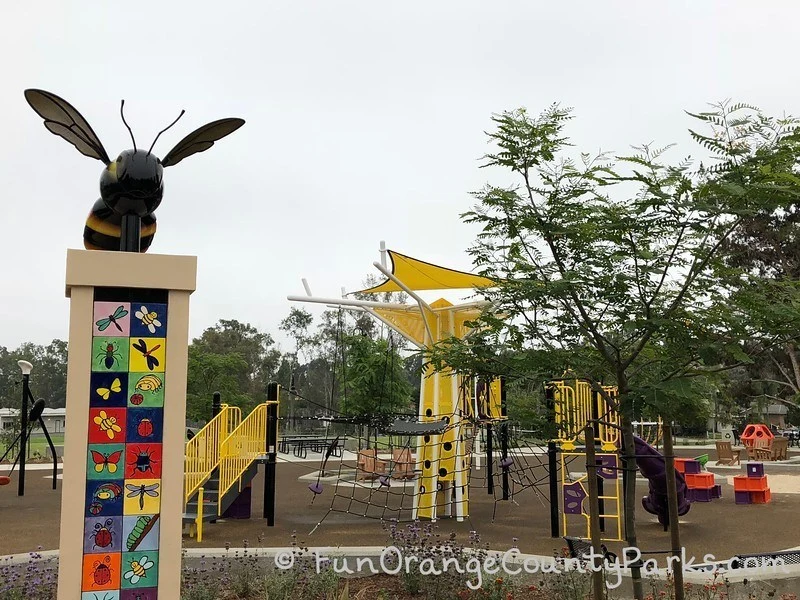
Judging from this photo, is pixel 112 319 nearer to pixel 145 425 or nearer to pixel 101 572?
→ pixel 145 425

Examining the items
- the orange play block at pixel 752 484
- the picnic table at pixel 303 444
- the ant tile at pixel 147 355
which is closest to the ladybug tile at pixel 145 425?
the ant tile at pixel 147 355

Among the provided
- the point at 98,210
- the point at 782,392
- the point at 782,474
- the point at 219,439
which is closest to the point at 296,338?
the point at 782,392

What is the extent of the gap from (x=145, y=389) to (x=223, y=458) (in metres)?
8.02

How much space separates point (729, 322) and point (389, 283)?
28.8ft

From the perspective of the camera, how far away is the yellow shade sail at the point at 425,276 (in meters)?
12.7

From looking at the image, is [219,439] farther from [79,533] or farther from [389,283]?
[79,533]

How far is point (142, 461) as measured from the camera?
488 centimetres

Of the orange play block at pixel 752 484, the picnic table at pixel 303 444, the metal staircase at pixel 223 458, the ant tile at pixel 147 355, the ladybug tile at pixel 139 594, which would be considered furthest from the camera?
the picnic table at pixel 303 444

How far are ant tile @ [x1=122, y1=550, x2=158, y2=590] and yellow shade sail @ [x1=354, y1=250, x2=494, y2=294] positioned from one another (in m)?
8.28

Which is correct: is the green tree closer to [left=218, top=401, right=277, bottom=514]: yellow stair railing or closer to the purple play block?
[left=218, top=401, right=277, bottom=514]: yellow stair railing

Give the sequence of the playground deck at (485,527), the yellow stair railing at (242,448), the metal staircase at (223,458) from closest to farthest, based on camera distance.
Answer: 1. the playground deck at (485,527)
2. the metal staircase at (223,458)
3. the yellow stair railing at (242,448)

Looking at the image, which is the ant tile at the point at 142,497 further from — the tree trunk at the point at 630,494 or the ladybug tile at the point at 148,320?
the tree trunk at the point at 630,494

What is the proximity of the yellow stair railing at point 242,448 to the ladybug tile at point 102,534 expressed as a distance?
7655 mm

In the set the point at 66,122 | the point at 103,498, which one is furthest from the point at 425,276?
the point at 103,498
